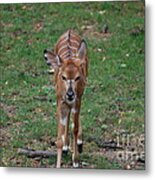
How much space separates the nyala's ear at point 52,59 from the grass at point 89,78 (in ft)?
0.11

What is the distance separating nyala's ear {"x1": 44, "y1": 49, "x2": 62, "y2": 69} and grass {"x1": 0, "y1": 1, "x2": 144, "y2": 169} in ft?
0.11

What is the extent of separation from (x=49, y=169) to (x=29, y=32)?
2.78 ft

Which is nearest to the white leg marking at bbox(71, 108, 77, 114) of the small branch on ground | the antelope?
the antelope

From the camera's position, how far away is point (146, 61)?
371cm

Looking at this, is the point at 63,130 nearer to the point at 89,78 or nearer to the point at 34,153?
the point at 34,153

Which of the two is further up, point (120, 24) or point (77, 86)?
point (120, 24)

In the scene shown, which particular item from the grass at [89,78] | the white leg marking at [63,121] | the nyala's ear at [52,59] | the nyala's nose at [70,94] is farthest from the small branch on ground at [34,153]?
the nyala's ear at [52,59]

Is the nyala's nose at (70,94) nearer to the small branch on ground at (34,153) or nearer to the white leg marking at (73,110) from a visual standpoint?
the white leg marking at (73,110)

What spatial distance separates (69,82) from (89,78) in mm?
123

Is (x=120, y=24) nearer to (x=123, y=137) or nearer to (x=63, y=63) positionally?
(x=63, y=63)

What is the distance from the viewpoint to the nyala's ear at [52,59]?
385 centimetres

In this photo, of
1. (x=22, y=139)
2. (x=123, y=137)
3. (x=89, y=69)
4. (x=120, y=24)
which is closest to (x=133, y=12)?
(x=120, y=24)

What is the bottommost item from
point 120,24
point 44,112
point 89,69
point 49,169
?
point 49,169

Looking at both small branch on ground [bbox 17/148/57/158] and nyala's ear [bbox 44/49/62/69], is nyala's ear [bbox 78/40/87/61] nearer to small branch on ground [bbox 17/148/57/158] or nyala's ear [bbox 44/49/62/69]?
nyala's ear [bbox 44/49/62/69]
